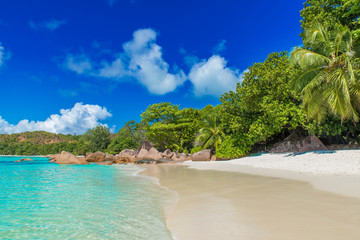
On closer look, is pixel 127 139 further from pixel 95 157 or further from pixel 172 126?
pixel 172 126

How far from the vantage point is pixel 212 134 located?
23266 millimetres

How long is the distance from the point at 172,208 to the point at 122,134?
43228 mm

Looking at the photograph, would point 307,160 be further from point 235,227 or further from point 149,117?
point 149,117

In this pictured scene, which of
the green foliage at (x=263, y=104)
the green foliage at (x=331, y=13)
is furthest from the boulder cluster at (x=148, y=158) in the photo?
the green foliage at (x=331, y=13)

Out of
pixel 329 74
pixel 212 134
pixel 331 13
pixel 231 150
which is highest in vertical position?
pixel 331 13

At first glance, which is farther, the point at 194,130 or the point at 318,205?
the point at 194,130

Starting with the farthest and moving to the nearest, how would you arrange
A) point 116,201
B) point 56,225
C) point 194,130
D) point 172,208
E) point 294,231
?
point 194,130 → point 116,201 → point 172,208 → point 56,225 → point 294,231

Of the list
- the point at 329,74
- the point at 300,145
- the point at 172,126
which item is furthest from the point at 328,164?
the point at 172,126

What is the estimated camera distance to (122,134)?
149 feet

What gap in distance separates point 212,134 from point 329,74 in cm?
1367

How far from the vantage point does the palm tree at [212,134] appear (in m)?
22.5

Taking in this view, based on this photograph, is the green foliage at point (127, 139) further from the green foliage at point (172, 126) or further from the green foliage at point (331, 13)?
the green foliage at point (331, 13)

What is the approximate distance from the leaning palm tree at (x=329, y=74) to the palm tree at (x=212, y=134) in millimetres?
11083

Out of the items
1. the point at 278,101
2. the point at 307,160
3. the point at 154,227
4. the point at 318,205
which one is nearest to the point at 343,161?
the point at 307,160
